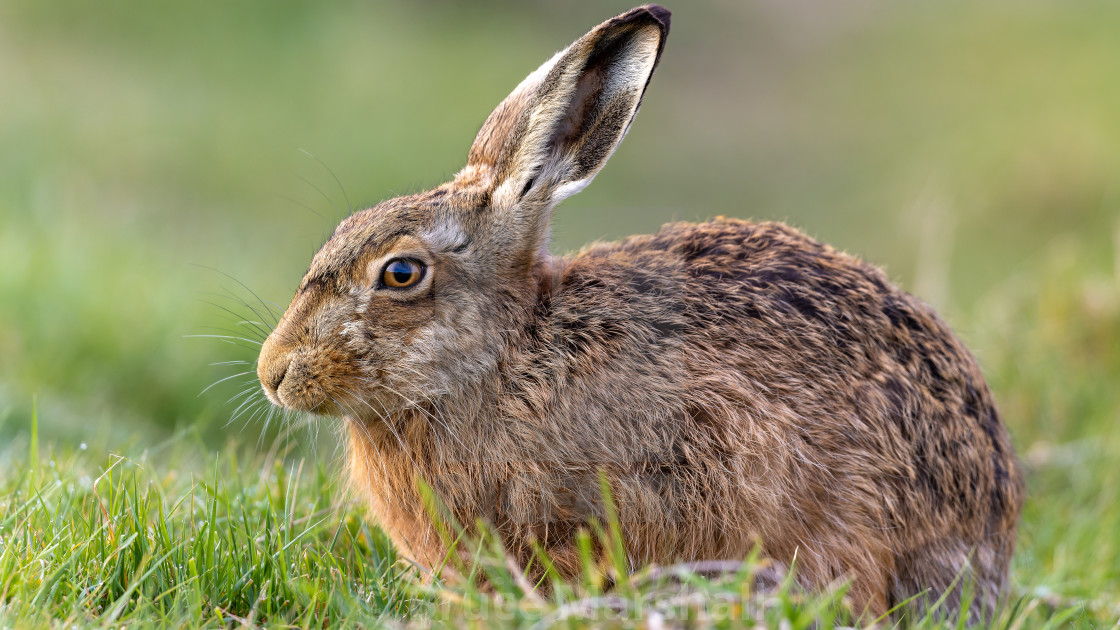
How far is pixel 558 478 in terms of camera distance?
11.6 feet

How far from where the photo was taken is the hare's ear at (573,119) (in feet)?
12.3

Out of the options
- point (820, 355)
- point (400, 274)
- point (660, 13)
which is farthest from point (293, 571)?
point (660, 13)

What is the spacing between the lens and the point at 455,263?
3742 millimetres

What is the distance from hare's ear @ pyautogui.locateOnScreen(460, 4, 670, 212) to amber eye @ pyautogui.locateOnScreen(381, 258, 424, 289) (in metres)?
0.39

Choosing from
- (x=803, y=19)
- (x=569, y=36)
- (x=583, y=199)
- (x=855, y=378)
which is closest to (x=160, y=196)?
(x=583, y=199)

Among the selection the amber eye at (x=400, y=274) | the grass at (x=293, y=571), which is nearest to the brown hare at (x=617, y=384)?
the amber eye at (x=400, y=274)

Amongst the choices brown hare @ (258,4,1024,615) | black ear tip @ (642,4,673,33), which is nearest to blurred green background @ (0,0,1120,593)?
brown hare @ (258,4,1024,615)

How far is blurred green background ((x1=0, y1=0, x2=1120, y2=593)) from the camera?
20.6ft

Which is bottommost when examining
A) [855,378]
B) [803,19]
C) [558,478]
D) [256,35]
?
[558,478]

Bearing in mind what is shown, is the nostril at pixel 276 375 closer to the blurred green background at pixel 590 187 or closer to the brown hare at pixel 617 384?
the brown hare at pixel 617 384

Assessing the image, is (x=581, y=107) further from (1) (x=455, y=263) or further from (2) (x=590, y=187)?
(2) (x=590, y=187)

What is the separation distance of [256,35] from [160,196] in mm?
4797

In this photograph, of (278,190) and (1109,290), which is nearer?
(1109,290)

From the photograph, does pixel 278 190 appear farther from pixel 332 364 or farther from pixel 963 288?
pixel 332 364
